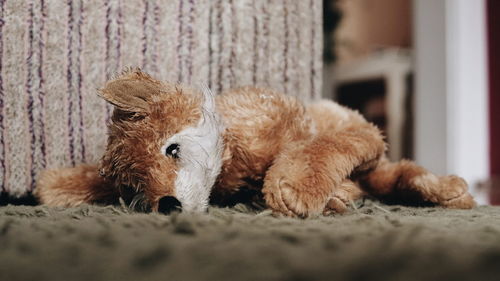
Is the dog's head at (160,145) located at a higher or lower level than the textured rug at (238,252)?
higher

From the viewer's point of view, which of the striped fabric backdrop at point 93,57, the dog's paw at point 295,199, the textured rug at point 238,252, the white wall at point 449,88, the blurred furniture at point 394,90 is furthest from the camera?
the blurred furniture at point 394,90

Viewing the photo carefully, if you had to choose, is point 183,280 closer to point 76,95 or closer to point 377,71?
point 76,95

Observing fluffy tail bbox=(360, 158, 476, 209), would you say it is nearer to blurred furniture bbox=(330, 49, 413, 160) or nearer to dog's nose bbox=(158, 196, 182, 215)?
dog's nose bbox=(158, 196, 182, 215)

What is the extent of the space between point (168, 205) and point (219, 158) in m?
0.10

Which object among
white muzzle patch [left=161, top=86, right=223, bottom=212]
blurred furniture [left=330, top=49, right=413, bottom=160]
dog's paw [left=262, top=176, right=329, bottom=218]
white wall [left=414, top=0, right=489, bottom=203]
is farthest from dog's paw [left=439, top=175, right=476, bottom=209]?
blurred furniture [left=330, top=49, right=413, bottom=160]

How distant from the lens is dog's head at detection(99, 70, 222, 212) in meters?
0.58

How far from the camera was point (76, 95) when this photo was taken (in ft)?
2.85

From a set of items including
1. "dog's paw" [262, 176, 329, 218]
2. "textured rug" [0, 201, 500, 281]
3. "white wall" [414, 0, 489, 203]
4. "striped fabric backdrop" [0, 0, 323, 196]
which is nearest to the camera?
"textured rug" [0, 201, 500, 281]

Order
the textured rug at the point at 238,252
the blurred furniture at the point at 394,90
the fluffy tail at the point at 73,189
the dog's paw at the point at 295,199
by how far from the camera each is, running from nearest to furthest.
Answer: the textured rug at the point at 238,252 < the dog's paw at the point at 295,199 < the fluffy tail at the point at 73,189 < the blurred furniture at the point at 394,90

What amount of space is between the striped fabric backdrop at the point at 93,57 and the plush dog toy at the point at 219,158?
102 mm

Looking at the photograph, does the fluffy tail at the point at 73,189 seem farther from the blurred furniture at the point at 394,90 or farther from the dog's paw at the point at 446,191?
the blurred furniture at the point at 394,90

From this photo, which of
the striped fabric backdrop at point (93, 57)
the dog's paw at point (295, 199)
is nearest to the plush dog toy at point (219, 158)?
the dog's paw at point (295, 199)

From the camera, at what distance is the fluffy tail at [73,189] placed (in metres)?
0.72

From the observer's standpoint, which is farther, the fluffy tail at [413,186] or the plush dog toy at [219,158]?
the fluffy tail at [413,186]
